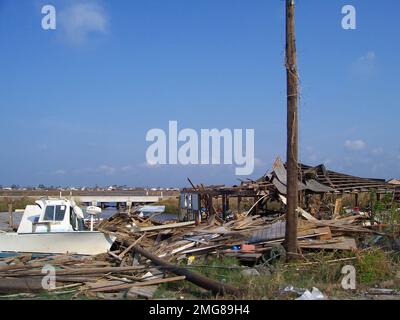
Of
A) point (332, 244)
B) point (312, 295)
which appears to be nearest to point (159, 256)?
point (332, 244)

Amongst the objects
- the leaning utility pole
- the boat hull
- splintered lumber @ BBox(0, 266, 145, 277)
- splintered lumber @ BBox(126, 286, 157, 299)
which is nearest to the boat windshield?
the boat hull

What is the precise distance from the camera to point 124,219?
63.6ft

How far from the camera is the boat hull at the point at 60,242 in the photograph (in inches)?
549

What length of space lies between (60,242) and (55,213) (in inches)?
67.7

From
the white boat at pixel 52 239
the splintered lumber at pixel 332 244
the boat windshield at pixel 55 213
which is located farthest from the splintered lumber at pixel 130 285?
the boat windshield at pixel 55 213

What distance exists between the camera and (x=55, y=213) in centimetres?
1555

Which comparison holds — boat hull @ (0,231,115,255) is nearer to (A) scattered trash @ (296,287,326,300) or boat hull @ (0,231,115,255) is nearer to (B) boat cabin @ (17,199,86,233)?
(B) boat cabin @ (17,199,86,233)

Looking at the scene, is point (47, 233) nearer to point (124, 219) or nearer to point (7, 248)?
point (7, 248)

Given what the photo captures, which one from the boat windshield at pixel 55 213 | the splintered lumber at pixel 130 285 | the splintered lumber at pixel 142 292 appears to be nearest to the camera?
the splintered lumber at pixel 142 292

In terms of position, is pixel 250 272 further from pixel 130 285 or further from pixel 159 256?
pixel 159 256

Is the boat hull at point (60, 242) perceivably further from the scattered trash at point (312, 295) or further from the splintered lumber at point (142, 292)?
the scattered trash at point (312, 295)

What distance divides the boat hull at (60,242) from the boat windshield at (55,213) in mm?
1257
